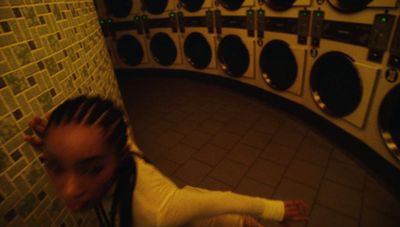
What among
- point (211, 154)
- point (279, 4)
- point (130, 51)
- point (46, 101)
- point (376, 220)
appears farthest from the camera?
point (130, 51)

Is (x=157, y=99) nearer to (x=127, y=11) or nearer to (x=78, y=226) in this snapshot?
(x=127, y=11)

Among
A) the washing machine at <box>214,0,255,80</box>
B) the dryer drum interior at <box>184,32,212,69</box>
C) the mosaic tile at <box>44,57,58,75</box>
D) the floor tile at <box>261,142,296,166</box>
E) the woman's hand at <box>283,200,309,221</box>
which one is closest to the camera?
the mosaic tile at <box>44,57,58,75</box>

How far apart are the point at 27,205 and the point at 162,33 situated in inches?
135

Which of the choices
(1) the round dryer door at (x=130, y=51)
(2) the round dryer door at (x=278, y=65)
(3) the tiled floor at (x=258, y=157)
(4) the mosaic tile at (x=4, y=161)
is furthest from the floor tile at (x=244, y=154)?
(1) the round dryer door at (x=130, y=51)

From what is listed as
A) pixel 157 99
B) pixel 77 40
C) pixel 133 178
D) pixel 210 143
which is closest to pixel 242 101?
pixel 210 143

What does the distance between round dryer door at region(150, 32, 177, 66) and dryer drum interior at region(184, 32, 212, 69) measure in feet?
1.09

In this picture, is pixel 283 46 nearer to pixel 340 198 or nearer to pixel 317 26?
pixel 317 26

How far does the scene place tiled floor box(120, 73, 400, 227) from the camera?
62.6 inches

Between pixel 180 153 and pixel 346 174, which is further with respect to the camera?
pixel 180 153

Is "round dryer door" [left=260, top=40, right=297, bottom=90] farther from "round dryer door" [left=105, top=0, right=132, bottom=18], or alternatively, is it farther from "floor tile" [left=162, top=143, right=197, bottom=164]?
"round dryer door" [left=105, top=0, right=132, bottom=18]

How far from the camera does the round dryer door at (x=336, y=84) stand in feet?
6.09

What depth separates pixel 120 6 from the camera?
12.6ft

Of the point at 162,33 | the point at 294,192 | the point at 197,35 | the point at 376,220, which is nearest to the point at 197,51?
the point at 197,35

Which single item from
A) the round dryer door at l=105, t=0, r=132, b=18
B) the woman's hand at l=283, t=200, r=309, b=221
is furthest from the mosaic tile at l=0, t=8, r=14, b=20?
the round dryer door at l=105, t=0, r=132, b=18
